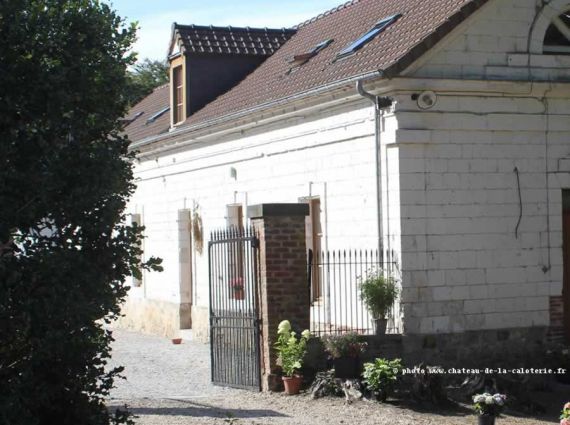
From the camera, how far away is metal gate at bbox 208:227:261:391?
13.9 m

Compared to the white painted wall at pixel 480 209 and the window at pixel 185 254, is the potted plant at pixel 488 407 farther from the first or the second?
the window at pixel 185 254

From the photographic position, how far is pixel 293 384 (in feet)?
43.5

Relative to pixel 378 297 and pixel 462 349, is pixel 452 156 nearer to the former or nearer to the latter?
pixel 378 297

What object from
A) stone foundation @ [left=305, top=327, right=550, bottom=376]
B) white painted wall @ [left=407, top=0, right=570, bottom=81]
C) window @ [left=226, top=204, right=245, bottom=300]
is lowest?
stone foundation @ [left=305, top=327, right=550, bottom=376]

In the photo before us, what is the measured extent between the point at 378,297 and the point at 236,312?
2.07m

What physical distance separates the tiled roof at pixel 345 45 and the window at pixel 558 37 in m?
1.46

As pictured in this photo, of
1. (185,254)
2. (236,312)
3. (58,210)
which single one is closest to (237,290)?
(236,312)

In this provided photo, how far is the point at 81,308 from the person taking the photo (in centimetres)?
736

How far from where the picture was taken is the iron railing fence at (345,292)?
14.2m

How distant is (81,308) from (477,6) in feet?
29.1

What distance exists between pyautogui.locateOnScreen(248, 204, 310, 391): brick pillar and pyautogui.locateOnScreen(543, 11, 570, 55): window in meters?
4.63

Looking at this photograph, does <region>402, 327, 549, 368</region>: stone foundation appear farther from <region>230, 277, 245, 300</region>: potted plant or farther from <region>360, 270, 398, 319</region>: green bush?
<region>230, 277, 245, 300</region>: potted plant

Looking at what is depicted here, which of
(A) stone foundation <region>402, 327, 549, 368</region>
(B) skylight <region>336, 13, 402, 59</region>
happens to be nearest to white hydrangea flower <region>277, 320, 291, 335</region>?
(A) stone foundation <region>402, 327, 549, 368</region>

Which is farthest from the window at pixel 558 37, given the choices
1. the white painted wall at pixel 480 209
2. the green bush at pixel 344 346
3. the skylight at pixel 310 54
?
the green bush at pixel 344 346
